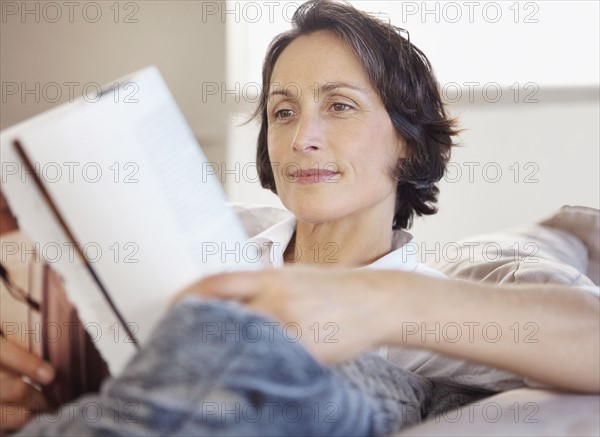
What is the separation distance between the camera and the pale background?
9.17 feet

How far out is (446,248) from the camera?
5.45ft

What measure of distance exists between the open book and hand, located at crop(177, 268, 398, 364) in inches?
2.0

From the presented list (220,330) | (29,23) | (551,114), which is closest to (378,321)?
(220,330)

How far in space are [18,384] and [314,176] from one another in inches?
24.6

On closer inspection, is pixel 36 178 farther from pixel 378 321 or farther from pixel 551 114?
pixel 551 114

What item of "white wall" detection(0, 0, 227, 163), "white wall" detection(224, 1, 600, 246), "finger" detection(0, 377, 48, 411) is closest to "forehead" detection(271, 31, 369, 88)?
"finger" detection(0, 377, 48, 411)

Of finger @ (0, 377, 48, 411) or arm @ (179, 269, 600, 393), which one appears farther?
finger @ (0, 377, 48, 411)

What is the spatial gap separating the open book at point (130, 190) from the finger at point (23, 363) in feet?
0.53

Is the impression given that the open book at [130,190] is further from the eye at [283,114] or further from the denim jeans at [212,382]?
the eye at [283,114]

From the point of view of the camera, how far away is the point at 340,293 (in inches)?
27.1

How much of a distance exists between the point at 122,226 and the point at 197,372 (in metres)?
0.16

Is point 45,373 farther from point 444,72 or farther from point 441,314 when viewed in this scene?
point 444,72

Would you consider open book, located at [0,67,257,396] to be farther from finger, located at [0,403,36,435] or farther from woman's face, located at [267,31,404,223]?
woman's face, located at [267,31,404,223]

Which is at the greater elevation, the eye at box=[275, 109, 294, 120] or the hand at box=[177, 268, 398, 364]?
the hand at box=[177, 268, 398, 364]
